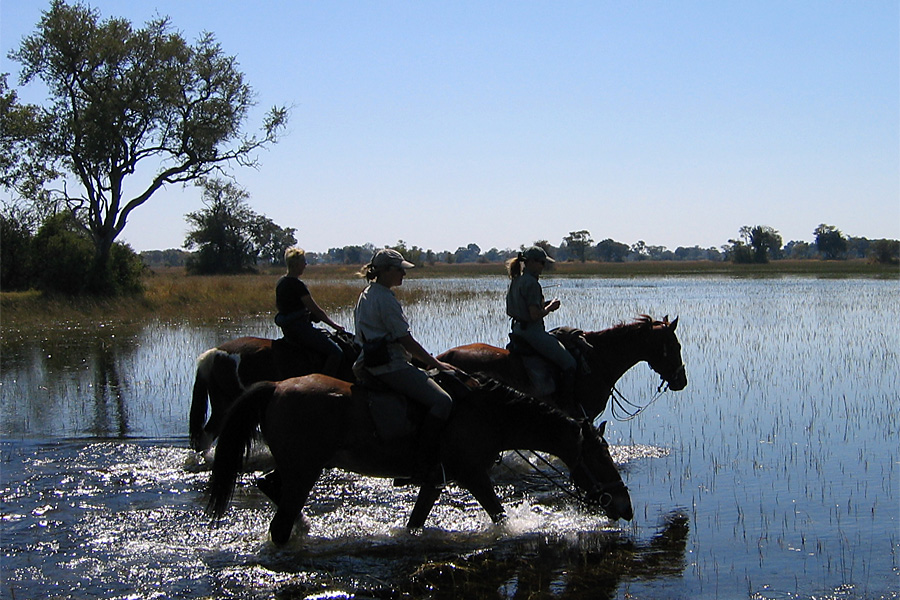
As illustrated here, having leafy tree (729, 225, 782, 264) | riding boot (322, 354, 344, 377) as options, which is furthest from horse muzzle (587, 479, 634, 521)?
leafy tree (729, 225, 782, 264)

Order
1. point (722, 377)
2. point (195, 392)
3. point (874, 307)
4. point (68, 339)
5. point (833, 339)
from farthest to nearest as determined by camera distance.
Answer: point (874, 307) < point (68, 339) < point (833, 339) < point (722, 377) < point (195, 392)

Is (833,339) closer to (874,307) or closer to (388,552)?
(874,307)

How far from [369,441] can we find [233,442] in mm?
1113

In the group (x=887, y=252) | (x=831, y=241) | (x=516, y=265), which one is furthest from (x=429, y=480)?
(x=831, y=241)

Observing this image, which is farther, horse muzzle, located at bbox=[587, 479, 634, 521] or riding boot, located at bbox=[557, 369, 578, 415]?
riding boot, located at bbox=[557, 369, 578, 415]

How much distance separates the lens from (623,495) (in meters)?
7.34

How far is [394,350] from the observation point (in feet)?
22.3

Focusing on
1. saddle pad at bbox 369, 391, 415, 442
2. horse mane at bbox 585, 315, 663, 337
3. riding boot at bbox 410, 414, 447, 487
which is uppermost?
horse mane at bbox 585, 315, 663, 337

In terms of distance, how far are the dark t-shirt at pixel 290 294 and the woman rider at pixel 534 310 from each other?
2.43 meters

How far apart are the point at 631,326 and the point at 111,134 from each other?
2942 centimetres

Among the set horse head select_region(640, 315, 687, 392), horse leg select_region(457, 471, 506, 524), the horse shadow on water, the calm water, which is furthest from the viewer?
horse head select_region(640, 315, 687, 392)

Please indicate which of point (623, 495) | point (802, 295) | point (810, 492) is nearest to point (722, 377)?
point (810, 492)

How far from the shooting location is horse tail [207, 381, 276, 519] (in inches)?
268

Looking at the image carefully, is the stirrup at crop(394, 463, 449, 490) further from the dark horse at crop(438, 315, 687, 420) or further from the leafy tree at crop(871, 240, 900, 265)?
the leafy tree at crop(871, 240, 900, 265)
